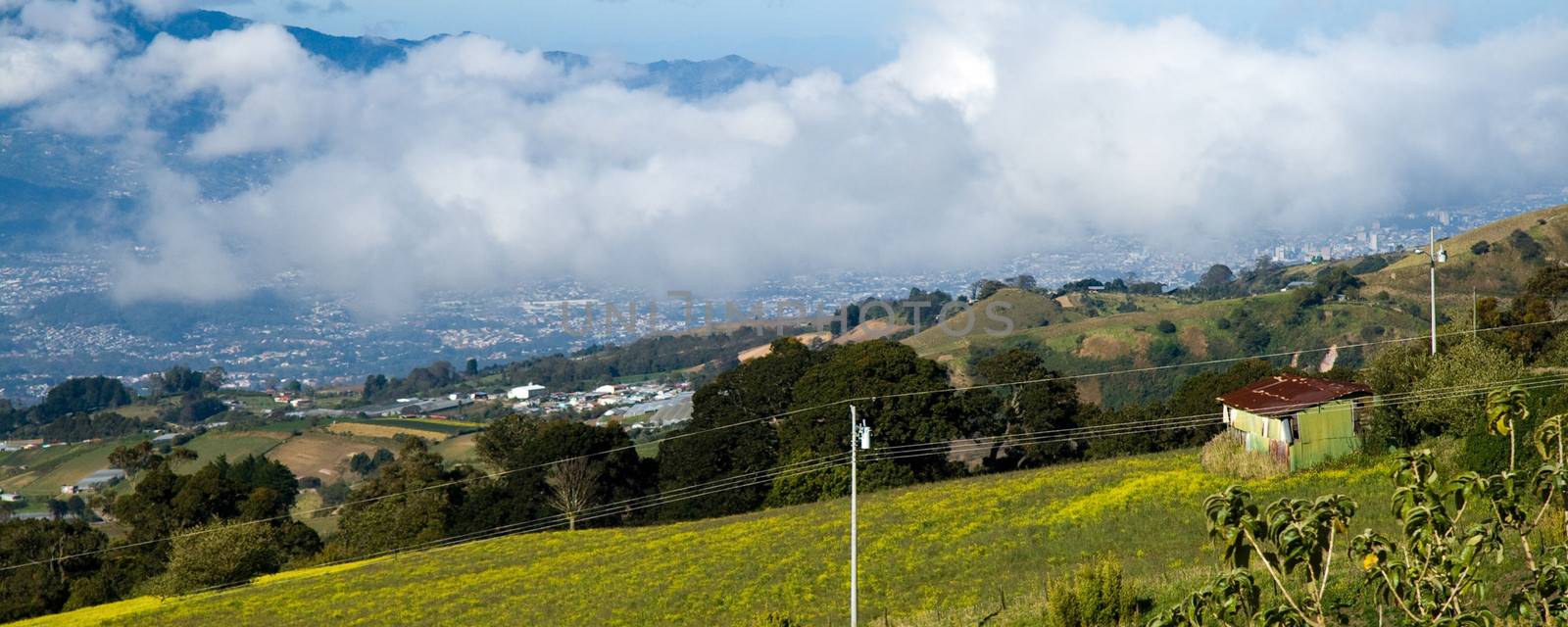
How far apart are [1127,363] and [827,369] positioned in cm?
6997

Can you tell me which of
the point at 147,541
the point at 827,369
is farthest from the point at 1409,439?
the point at 147,541

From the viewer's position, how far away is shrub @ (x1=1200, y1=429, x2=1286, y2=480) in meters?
42.9

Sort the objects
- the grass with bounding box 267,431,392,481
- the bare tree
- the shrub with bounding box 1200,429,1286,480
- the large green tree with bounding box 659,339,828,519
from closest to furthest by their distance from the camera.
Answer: the shrub with bounding box 1200,429,1286,480, the large green tree with bounding box 659,339,828,519, the bare tree, the grass with bounding box 267,431,392,481

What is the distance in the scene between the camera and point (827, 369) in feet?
227

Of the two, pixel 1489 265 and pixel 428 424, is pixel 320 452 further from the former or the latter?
pixel 1489 265

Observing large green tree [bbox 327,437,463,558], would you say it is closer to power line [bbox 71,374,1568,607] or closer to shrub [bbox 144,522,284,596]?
power line [bbox 71,374,1568,607]

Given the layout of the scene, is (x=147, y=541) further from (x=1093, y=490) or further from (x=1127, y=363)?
(x=1127, y=363)

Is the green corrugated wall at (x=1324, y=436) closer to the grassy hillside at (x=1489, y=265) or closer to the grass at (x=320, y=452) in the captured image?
the grassy hillside at (x=1489, y=265)

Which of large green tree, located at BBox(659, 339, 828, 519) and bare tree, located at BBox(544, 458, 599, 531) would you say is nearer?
large green tree, located at BBox(659, 339, 828, 519)

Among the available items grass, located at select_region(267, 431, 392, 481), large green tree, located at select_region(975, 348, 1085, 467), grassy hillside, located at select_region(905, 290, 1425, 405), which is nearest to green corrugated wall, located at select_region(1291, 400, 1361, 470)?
large green tree, located at select_region(975, 348, 1085, 467)

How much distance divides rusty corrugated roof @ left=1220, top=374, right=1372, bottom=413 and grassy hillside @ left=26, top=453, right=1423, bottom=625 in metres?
2.56

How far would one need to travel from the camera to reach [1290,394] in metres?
44.2

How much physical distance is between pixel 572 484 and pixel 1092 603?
46.6 m

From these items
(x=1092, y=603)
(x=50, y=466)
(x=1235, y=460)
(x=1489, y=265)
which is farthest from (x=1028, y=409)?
(x=50, y=466)
